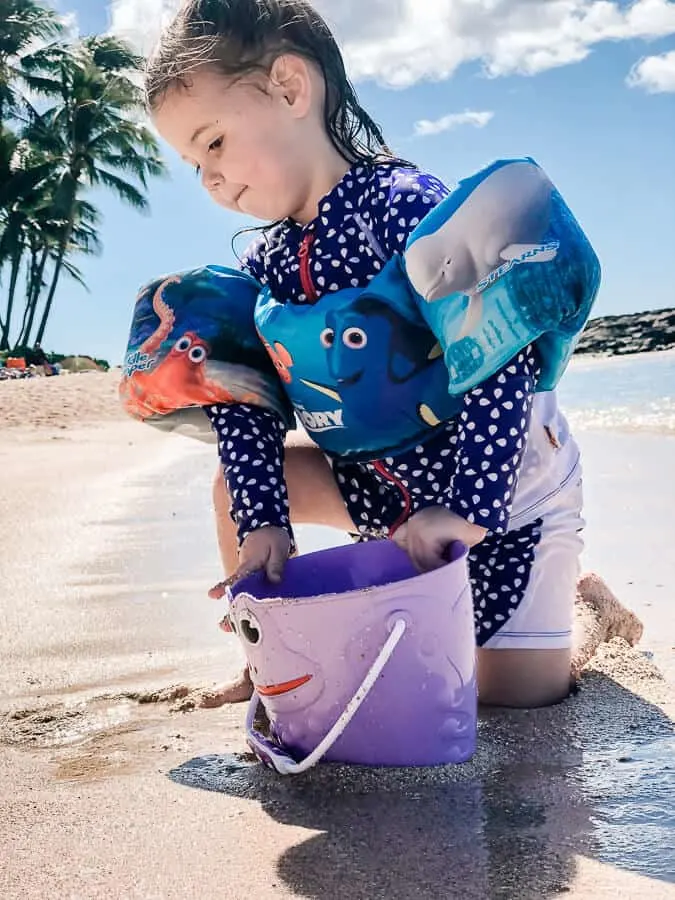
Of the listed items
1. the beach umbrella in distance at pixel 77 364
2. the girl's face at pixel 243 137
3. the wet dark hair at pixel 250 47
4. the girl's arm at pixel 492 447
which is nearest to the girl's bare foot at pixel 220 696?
the girl's arm at pixel 492 447

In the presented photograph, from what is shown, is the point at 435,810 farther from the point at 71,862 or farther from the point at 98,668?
the point at 98,668

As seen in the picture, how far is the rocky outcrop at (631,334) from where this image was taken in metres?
38.4

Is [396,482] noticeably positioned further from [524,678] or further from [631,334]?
[631,334]

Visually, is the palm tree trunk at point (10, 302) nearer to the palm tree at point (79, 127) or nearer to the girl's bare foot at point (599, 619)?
the palm tree at point (79, 127)

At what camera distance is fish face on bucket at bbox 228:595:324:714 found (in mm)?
1481

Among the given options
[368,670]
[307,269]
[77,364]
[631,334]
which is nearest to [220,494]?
[307,269]

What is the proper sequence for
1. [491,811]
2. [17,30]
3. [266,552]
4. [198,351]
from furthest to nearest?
1. [17,30]
2. [198,351]
3. [266,552]
4. [491,811]

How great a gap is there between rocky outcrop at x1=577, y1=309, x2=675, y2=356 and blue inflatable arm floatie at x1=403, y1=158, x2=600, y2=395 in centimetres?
3740

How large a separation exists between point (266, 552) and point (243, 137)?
0.72 meters

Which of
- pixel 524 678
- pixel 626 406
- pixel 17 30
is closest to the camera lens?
pixel 524 678

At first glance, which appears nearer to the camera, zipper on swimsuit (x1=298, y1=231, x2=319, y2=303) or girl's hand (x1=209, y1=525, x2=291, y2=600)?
girl's hand (x1=209, y1=525, x2=291, y2=600)

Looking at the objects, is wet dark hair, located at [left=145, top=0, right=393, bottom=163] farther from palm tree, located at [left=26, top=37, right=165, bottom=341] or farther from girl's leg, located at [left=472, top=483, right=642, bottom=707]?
palm tree, located at [left=26, top=37, right=165, bottom=341]

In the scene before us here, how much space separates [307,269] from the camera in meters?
1.92

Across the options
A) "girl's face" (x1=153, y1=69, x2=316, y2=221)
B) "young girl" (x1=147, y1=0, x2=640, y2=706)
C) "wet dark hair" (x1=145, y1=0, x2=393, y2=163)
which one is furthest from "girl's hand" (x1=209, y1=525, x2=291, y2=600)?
"wet dark hair" (x1=145, y1=0, x2=393, y2=163)
